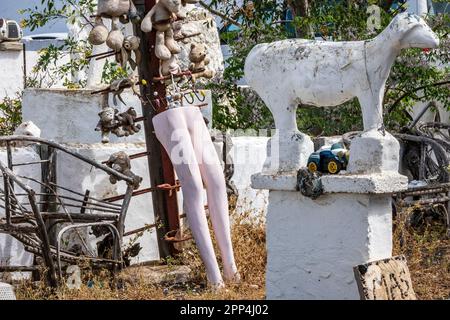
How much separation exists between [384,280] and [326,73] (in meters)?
1.24

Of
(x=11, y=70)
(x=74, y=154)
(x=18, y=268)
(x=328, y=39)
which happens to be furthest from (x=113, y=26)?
(x=11, y=70)

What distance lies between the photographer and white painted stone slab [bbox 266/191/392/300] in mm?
6008

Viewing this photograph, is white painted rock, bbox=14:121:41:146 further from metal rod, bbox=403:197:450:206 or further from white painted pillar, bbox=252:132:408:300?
metal rod, bbox=403:197:450:206

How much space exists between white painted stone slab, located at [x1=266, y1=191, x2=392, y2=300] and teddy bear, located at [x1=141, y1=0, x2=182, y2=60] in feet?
5.19

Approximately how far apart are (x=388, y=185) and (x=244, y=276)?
5.38 feet

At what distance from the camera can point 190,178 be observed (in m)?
7.02

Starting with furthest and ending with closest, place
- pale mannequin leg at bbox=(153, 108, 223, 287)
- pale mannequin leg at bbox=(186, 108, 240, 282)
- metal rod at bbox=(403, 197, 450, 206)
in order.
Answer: metal rod at bbox=(403, 197, 450, 206) < pale mannequin leg at bbox=(186, 108, 240, 282) < pale mannequin leg at bbox=(153, 108, 223, 287)

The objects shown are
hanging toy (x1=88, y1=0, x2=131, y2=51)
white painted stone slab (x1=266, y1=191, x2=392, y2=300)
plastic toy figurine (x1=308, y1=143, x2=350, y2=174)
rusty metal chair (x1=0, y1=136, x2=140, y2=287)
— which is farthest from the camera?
hanging toy (x1=88, y1=0, x2=131, y2=51)

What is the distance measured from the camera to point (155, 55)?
7605mm

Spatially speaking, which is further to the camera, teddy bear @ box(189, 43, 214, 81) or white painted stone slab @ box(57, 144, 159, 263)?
white painted stone slab @ box(57, 144, 159, 263)

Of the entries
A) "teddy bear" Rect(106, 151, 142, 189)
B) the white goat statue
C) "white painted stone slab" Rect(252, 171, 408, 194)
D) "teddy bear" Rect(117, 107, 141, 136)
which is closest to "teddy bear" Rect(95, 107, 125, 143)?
"teddy bear" Rect(117, 107, 141, 136)

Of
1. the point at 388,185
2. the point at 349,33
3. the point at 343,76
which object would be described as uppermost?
the point at 349,33
